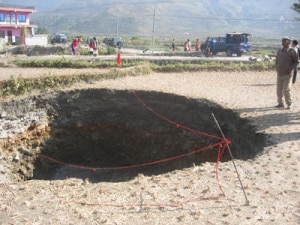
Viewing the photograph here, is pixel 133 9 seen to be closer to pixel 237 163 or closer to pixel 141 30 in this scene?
pixel 141 30

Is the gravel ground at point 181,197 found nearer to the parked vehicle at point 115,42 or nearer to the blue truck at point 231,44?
the blue truck at point 231,44

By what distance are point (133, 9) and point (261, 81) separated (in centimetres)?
19090

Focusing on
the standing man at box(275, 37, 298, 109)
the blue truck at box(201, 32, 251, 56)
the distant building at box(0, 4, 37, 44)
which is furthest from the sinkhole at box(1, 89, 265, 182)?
the distant building at box(0, 4, 37, 44)

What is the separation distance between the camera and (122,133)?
502 inches

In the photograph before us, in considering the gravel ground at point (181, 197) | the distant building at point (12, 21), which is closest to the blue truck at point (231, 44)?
the gravel ground at point (181, 197)

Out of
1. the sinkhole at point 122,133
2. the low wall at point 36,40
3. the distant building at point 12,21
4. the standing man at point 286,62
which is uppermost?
the distant building at point 12,21

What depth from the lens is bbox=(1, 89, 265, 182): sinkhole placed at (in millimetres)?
11242

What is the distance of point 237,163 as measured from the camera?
22.6 feet

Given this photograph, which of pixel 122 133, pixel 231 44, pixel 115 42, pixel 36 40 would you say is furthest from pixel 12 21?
pixel 122 133

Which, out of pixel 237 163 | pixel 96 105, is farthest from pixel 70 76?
pixel 237 163

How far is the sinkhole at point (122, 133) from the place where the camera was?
1124 centimetres

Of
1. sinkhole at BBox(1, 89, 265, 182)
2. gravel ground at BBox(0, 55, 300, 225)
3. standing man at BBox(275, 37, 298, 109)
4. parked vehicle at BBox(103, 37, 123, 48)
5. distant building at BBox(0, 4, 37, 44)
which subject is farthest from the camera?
distant building at BBox(0, 4, 37, 44)

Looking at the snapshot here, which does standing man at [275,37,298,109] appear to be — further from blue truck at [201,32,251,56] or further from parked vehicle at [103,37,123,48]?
parked vehicle at [103,37,123,48]

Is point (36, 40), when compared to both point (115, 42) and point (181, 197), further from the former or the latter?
point (181, 197)
